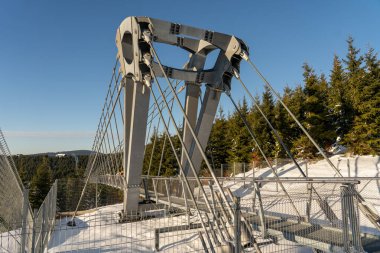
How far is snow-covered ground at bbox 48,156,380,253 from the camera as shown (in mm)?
7945

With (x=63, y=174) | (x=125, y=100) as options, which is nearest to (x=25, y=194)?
(x=125, y=100)

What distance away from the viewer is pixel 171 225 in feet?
33.6

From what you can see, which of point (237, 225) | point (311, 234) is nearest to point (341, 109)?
point (311, 234)

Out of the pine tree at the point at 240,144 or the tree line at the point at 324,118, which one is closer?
the tree line at the point at 324,118

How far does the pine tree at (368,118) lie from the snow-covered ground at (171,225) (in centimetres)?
148

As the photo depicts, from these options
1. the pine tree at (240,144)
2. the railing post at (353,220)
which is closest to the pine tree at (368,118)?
the pine tree at (240,144)

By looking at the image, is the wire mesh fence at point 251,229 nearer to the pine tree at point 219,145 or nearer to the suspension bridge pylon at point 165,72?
the suspension bridge pylon at point 165,72

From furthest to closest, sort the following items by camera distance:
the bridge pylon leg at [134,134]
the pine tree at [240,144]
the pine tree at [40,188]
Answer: the pine tree at [40,188] → the pine tree at [240,144] → the bridge pylon leg at [134,134]

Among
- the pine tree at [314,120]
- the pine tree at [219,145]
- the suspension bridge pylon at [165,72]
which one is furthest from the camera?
the pine tree at [219,145]

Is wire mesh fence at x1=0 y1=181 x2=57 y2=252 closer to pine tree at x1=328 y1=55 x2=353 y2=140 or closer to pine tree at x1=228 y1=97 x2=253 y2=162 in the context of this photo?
pine tree at x1=328 y1=55 x2=353 y2=140

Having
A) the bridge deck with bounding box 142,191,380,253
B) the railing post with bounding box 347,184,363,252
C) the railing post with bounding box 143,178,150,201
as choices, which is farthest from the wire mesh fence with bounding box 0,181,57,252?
the railing post with bounding box 143,178,150,201

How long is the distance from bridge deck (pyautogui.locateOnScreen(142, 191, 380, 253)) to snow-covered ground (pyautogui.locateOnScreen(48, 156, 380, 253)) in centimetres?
40

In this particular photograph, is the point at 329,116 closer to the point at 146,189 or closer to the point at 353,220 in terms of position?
the point at 146,189

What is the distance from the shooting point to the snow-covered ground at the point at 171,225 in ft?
26.1
